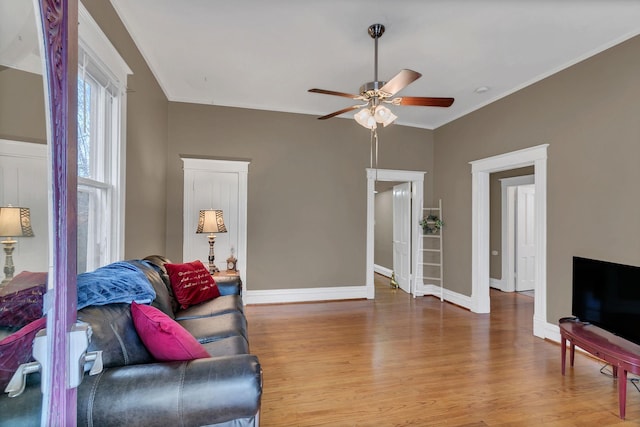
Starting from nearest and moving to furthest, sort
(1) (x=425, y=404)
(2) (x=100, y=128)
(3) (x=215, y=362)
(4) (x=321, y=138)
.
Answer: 1. (3) (x=215, y=362)
2. (1) (x=425, y=404)
3. (2) (x=100, y=128)
4. (4) (x=321, y=138)

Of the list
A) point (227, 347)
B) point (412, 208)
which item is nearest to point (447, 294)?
point (412, 208)

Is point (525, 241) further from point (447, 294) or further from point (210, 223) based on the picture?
point (210, 223)

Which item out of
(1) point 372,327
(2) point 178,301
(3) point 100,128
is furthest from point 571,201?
(3) point 100,128

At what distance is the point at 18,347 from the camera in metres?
0.62

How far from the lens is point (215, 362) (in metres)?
1.32

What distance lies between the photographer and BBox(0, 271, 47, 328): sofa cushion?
2.03ft

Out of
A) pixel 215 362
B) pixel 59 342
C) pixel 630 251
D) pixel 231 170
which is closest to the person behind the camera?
pixel 59 342

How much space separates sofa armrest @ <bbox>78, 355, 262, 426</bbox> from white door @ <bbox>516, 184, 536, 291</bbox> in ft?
20.8

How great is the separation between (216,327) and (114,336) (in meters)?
0.94

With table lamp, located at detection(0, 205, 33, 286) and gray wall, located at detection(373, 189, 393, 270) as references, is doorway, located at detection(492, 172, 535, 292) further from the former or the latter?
table lamp, located at detection(0, 205, 33, 286)

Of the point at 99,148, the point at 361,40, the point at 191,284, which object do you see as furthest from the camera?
the point at 361,40

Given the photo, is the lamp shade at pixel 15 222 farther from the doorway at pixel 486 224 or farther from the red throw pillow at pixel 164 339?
the doorway at pixel 486 224

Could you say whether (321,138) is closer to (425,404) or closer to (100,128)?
(100,128)

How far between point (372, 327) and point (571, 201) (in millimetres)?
2620
